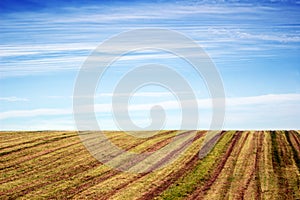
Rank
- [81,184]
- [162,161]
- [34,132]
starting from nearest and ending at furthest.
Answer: [81,184]
[162,161]
[34,132]

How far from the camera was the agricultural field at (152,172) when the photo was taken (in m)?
19.6

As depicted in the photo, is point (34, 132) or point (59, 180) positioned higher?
point (34, 132)

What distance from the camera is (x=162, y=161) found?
2594 centimetres

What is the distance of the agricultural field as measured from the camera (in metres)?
19.6

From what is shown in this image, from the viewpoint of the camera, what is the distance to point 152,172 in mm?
23359

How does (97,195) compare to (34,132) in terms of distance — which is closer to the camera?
(97,195)

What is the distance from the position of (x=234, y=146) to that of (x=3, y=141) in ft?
55.1

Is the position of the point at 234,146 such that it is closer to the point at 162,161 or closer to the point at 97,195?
the point at 162,161

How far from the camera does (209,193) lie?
19734 millimetres

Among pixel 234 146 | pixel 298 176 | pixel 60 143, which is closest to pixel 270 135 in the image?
pixel 234 146

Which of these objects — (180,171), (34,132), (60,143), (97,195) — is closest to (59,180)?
(97,195)

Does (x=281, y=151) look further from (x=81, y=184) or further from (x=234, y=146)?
(x=81, y=184)

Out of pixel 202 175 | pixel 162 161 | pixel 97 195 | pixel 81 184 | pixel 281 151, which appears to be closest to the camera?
pixel 97 195

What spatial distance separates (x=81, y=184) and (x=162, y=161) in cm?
653
